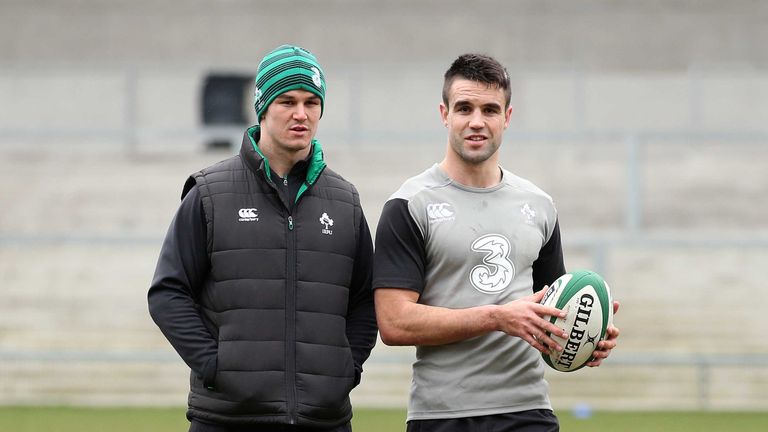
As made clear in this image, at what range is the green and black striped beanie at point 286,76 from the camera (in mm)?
4207

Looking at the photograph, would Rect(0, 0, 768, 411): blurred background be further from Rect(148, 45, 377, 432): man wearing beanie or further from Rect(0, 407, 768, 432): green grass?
Rect(148, 45, 377, 432): man wearing beanie

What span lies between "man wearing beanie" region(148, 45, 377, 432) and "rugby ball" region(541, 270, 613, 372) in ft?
2.26

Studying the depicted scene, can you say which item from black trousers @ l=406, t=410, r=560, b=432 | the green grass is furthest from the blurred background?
black trousers @ l=406, t=410, r=560, b=432

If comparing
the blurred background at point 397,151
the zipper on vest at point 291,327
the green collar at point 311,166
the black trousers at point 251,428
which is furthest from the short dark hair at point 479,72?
the blurred background at point 397,151

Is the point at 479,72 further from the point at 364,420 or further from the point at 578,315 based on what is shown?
the point at 364,420

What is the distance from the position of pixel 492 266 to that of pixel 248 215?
2.71 feet

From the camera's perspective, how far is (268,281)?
414 cm

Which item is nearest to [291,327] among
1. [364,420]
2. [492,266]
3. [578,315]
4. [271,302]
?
[271,302]

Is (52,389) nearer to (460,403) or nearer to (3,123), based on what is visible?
(3,123)

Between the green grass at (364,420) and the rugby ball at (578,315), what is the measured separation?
5035 millimetres

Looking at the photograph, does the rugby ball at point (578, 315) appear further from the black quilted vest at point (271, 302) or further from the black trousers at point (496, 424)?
the black quilted vest at point (271, 302)

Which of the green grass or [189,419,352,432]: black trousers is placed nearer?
[189,419,352,432]: black trousers

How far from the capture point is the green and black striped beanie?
4207mm

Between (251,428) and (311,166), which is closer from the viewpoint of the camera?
(251,428)
